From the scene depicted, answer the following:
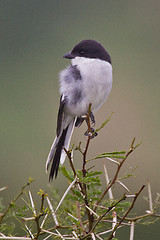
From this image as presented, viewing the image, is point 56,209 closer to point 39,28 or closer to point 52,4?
point 39,28

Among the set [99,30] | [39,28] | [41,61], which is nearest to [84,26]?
[99,30]

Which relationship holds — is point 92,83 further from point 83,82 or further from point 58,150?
point 58,150

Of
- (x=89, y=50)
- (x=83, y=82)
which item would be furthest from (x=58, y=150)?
(x=89, y=50)

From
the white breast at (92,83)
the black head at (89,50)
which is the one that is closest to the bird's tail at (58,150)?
the white breast at (92,83)

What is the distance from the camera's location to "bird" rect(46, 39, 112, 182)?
2.97m

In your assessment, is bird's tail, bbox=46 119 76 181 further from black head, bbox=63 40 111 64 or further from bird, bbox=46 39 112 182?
black head, bbox=63 40 111 64

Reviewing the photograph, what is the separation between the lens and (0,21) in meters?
18.0

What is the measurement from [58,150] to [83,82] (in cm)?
46

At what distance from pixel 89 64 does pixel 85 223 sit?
1.57 m

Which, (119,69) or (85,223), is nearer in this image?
(85,223)

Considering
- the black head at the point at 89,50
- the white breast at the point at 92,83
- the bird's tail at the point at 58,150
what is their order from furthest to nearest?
1. the black head at the point at 89,50
2. the white breast at the point at 92,83
3. the bird's tail at the point at 58,150

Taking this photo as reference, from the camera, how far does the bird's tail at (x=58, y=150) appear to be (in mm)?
2672

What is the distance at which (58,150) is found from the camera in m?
2.95

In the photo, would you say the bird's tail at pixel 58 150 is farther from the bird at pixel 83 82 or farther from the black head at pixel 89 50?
the black head at pixel 89 50
